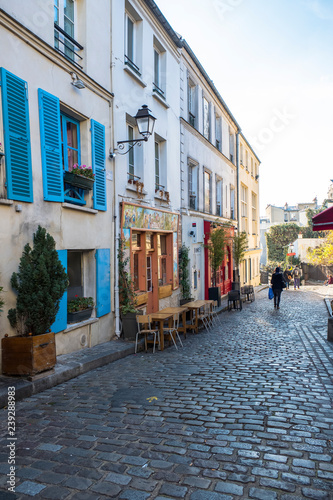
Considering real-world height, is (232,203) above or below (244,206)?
below

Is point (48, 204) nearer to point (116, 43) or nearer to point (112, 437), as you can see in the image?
point (112, 437)

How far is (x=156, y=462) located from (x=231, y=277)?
18.4 m

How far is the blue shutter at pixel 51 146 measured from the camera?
6.57 m

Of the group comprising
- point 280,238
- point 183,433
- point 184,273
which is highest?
point 280,238

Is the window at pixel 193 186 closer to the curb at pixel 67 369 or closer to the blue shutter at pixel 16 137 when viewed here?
the curb at pixel 67 369

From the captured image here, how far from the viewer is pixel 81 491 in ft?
9.78

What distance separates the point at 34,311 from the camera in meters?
5.71


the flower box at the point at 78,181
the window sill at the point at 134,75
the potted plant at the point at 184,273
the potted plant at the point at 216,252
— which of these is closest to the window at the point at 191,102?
the potted plant at the point at 216,252

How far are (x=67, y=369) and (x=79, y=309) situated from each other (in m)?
1.76

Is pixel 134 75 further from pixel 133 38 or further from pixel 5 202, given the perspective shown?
pixel 5 202

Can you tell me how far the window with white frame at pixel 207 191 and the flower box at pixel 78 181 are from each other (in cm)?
936

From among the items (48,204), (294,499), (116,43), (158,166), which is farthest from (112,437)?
(158,166)

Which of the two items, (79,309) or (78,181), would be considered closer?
(78,181)

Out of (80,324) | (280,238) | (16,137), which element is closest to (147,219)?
(80,324)
